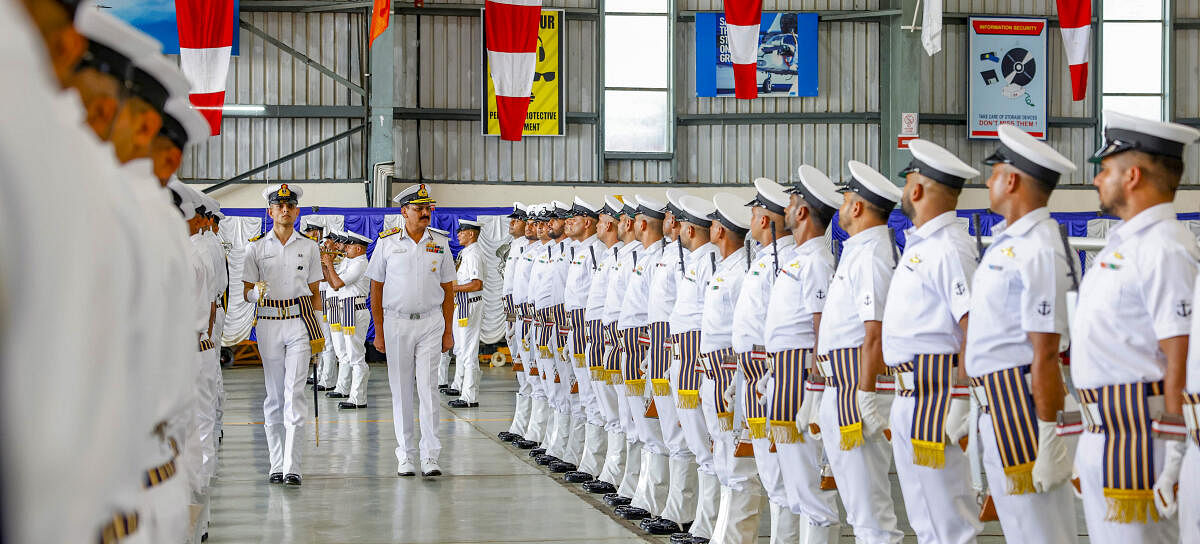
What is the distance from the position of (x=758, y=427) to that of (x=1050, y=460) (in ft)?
6.55

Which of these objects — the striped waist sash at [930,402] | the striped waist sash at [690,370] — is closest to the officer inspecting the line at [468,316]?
the striped waist sash at [690,370]

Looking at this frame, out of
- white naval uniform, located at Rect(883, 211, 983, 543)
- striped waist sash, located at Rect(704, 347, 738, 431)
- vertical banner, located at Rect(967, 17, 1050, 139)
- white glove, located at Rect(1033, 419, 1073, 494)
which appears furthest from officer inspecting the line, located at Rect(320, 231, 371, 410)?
vertical banner, located at Rect(967, 17, 1050, 139)

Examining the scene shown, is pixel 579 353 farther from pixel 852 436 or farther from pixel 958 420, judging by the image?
pixel 958 420

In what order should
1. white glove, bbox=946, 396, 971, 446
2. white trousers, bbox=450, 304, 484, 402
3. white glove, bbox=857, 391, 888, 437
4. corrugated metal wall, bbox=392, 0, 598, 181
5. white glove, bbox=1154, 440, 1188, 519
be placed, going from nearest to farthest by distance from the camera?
white glove, bbox=1154, 440, 1188, 519 → white glove, bbox=946, 396, 971, 446 → white glove, bbox=857, 391, 888, 437 → white trousers, bbox=450, 304, 484, 402 → corrugated metal wall, bbox=392, 0, 598, 181

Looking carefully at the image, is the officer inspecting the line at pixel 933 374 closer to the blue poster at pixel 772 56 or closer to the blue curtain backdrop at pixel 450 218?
the blue curtain backdrop at pixel 450 218

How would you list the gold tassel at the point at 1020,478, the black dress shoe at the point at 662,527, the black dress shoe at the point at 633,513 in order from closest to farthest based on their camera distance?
the gold tassel at the point at 1020,478 < the black dress shoe at the point at 662,527 < the black dress shoe at the point at 633,513

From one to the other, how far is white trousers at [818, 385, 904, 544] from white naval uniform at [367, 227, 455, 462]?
4716 mm

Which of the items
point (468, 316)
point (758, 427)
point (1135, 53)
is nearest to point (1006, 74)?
point (1135, 53)

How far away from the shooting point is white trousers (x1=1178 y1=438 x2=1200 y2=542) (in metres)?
3.43

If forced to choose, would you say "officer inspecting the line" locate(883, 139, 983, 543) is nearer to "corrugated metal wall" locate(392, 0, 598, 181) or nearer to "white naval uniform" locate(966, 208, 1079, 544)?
"white naval uniform" locate(966, 208, 1079, 544)

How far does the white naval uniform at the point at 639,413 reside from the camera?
25.8 ft

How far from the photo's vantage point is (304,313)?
29.3 ft

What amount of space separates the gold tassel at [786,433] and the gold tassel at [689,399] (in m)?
1.18

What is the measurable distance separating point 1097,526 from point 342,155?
1840 cm
